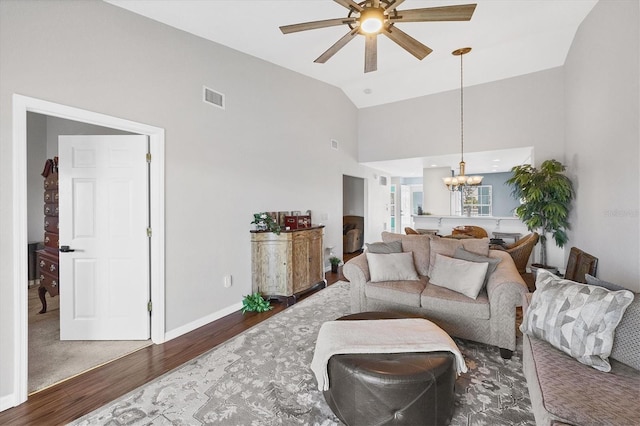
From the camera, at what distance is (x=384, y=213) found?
28.5ft

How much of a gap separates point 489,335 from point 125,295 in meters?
3.53

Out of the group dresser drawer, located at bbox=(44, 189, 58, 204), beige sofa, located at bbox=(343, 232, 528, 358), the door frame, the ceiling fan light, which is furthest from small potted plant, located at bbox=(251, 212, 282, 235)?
the ceiling fan light

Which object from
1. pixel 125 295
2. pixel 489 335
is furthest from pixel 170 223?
pixel 489 335

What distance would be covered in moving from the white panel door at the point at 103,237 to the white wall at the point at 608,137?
4.66 meters

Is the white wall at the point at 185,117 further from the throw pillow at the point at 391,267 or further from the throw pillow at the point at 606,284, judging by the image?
the throw pillow at the point at 606,284

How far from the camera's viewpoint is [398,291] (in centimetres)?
294

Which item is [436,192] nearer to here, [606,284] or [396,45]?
[396,45]

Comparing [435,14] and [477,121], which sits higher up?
[477,121]

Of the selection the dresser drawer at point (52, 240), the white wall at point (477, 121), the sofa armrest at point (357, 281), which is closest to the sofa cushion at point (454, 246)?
the sofa armrest at point (357, 281)

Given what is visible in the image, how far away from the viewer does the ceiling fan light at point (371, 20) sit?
6.81 ft

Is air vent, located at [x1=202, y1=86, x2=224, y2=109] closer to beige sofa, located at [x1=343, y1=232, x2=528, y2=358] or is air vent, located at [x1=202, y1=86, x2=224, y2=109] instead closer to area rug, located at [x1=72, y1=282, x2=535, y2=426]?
beige sofa, located at [x1=343, y1=232, x2=528, y2=358]

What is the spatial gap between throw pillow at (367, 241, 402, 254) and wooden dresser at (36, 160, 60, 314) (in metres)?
3.66

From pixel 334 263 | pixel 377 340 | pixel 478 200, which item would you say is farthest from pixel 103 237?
pixel 478 200

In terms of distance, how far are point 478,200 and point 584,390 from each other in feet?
32.1
